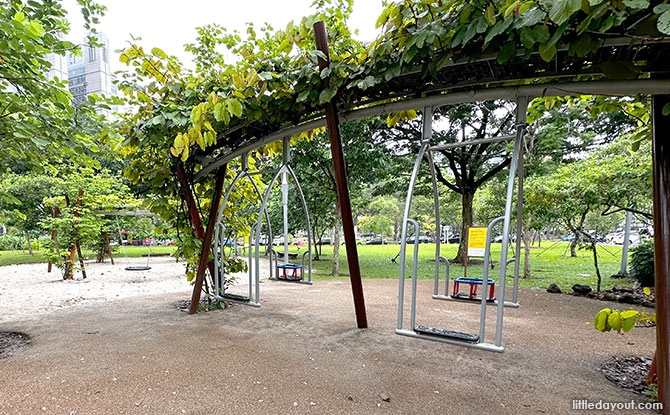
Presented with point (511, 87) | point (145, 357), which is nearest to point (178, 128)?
point (145, 357)

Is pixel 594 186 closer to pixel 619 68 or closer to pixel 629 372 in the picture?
pixel 629 372

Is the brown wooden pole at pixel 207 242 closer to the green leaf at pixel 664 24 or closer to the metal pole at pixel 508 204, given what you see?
the metal pole at pixel 508 204

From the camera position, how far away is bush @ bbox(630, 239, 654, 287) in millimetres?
6750

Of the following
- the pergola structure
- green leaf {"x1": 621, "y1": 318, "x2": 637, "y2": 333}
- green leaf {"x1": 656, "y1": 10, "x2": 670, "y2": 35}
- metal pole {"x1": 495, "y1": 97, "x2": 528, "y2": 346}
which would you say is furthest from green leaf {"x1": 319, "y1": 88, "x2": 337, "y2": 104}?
green leaf {"x1": 621, "y1": 318, "x2": 637, "y2": 333}

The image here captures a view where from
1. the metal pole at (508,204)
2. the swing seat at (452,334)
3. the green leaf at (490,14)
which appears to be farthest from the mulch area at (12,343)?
the green leaf at (490,14)

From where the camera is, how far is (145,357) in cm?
325

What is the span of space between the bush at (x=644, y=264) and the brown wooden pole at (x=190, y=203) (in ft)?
26.7

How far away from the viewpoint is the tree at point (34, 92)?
2852 millimetres

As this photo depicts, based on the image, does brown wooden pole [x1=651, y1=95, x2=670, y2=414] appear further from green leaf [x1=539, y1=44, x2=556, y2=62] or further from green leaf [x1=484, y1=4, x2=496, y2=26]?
green leaf [x1=484, y1=4, x2=496, y2=26]

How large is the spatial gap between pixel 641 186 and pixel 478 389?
476cm

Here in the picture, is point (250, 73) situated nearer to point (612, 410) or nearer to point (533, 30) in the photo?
point (533, 30)

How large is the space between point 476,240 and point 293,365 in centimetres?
237

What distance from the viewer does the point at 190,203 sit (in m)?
4.99

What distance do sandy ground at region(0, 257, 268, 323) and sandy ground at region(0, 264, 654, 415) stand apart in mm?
1192
